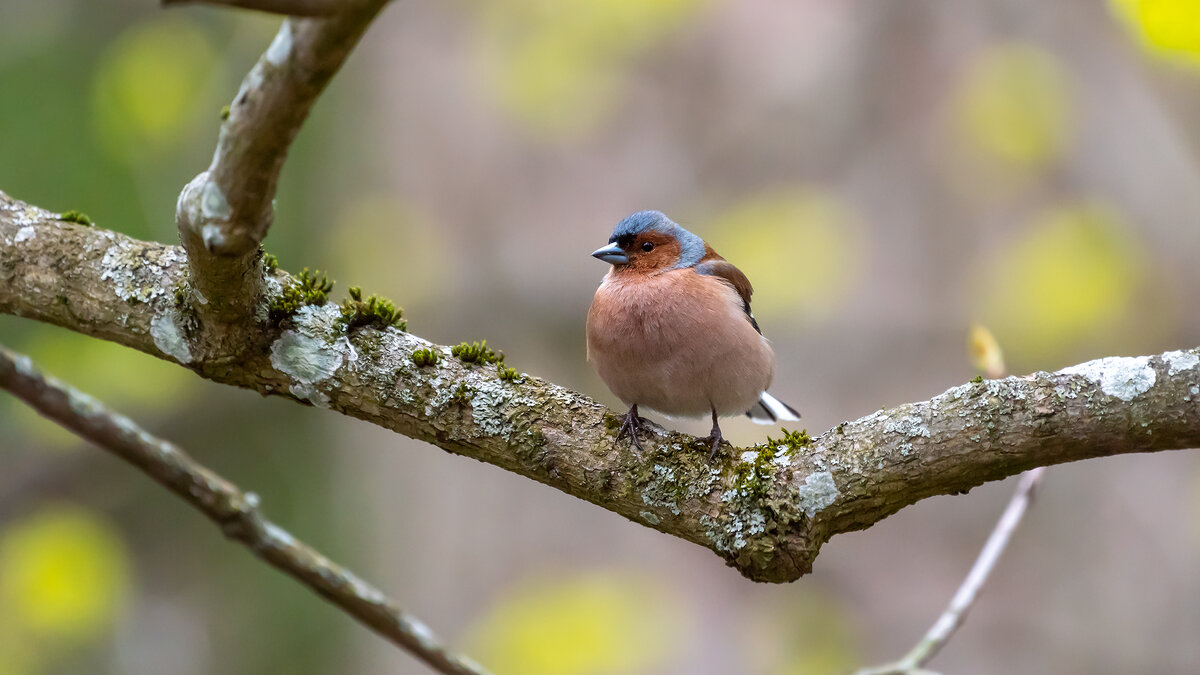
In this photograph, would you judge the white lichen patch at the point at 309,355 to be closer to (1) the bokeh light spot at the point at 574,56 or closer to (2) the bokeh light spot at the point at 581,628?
(2) the bokeh light spot at the point at 581,628

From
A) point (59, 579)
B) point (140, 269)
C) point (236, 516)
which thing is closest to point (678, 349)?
point (236, 516)

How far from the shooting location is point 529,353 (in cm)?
664

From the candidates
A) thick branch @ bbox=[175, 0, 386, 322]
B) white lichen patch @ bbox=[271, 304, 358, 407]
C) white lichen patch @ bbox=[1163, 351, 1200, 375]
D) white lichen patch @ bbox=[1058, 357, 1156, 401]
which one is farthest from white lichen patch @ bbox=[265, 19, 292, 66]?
white lichen patch @ bbox=[1163, 351, 1200, 375]

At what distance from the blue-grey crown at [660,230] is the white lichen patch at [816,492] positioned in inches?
80.9

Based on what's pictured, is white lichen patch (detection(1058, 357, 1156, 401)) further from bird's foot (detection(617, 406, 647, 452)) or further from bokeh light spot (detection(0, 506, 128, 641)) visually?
bokeh light spot (detection(0, 506, 128, 641))

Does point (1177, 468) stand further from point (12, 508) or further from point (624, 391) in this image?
point (12, 508)

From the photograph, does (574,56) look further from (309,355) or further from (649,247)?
(309,355)

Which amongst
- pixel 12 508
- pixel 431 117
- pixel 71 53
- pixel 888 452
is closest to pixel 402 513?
pixel 12 508

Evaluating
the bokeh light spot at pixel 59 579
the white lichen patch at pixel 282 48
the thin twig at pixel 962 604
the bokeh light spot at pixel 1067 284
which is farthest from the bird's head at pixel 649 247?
the bokeh light spot at pixel 59 579

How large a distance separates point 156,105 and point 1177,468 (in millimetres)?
6842

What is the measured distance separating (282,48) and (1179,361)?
85.5 inches

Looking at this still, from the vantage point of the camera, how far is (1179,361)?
7.66 ft

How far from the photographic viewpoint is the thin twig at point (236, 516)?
8.92ft

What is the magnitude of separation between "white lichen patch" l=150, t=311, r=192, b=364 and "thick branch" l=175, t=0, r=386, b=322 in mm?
209
